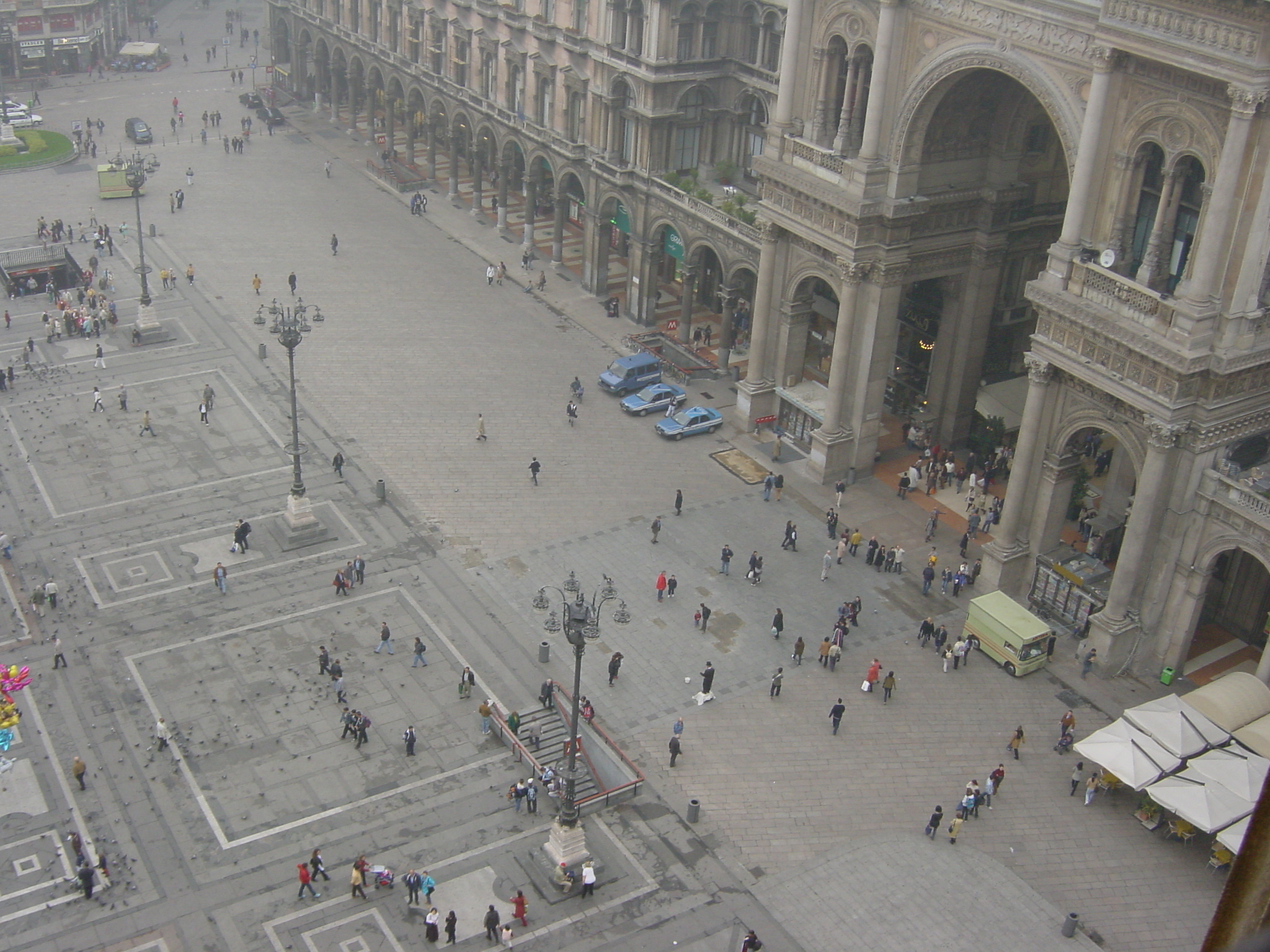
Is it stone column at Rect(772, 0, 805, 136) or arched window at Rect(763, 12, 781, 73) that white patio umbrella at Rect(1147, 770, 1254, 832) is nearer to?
stone column at Rect(772, 0, 805, 136)

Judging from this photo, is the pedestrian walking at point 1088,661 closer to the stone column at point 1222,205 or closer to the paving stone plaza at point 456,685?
the paving stone plaza at point 456,685

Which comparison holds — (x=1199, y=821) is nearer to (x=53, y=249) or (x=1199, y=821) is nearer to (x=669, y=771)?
(x=669, y=771)

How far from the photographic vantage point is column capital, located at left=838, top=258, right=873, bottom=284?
58312 millimetres

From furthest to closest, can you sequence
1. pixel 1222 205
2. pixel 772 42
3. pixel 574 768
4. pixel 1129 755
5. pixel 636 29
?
1. pixel 636 29
2. pixel 772 42
3. pixel 1129 755
4. pixel 1222 205
5. pixel 574 768

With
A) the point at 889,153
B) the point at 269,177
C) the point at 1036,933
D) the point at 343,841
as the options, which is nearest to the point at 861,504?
the point at 889,153

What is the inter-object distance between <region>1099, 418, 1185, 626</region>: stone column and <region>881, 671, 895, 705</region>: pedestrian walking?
27.2 ft

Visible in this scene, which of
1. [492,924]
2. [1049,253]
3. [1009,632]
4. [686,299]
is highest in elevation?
[1049,253]

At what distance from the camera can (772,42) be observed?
2820 inches

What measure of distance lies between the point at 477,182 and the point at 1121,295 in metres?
54.5

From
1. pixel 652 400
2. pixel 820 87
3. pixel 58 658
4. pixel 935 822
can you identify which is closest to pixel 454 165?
pixel 652 400

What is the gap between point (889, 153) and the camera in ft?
187

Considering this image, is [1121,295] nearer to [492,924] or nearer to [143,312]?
[492,924]

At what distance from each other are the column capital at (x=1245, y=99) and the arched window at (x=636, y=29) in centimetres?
3737

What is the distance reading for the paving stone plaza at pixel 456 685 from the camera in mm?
39812
